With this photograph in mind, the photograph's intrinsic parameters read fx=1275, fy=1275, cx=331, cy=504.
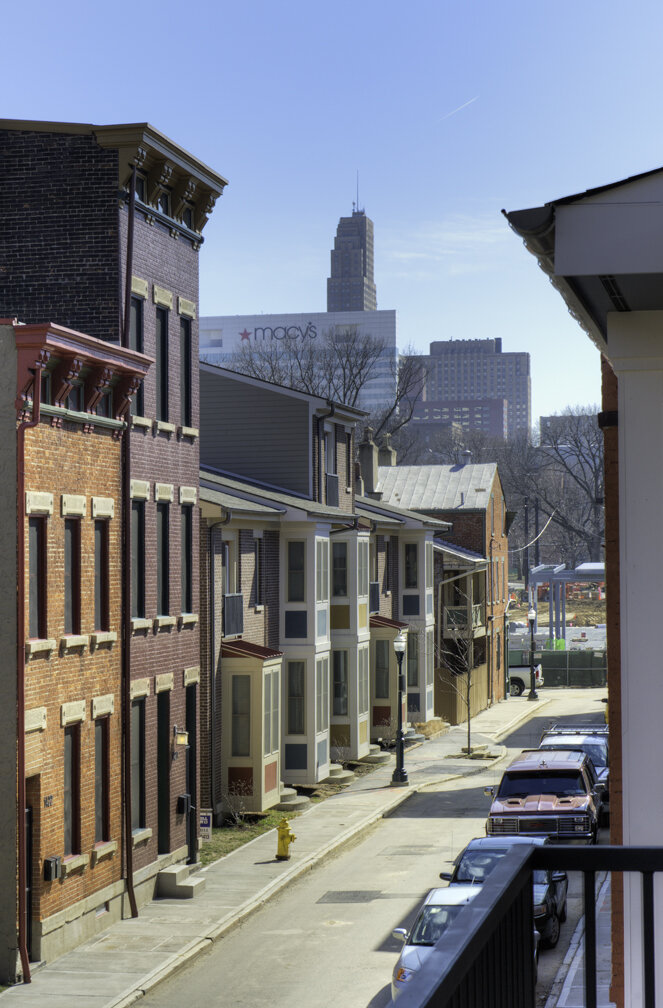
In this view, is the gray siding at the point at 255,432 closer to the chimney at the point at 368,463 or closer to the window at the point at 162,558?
the window at the point at 162,558

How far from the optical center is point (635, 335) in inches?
224

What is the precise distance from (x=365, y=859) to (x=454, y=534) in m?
32.2

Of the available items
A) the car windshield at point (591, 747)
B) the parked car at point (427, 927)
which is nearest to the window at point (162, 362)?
the parked car at point (427, 927)

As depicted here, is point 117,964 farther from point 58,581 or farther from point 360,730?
point 360,730

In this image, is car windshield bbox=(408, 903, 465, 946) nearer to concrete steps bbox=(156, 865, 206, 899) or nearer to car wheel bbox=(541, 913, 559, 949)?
car wheel bbox=(541, 913, 559, 949)

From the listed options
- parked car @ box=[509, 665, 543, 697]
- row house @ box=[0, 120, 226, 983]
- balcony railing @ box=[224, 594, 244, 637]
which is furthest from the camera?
parked car @ box=[509, 665, 543, 697]

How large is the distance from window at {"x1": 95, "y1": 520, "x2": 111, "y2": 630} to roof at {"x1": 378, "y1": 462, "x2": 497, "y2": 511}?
37.4 metres

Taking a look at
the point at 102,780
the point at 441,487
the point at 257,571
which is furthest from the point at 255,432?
the point at 441,487

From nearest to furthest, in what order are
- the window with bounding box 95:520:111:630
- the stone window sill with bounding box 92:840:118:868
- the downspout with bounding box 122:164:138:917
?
1. the stone window sill with bounding box 92:840:118:868
2. the window with bounding box 95:520:111:630
3. the downspout with bounding box 122:164:138:917

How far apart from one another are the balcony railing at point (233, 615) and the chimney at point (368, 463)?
2182 centimetres

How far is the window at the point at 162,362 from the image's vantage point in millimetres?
23984

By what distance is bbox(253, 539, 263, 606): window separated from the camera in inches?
1293

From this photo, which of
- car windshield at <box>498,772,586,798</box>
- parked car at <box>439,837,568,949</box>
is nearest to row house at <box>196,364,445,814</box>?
car windshield at <box>498,772,586,798</box>

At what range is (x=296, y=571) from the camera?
34.8 meters
